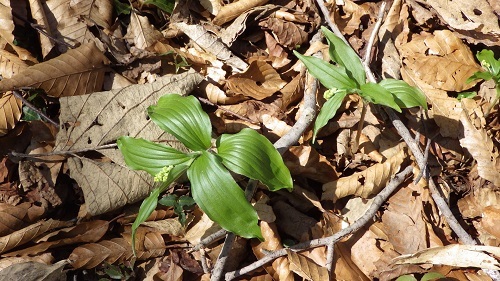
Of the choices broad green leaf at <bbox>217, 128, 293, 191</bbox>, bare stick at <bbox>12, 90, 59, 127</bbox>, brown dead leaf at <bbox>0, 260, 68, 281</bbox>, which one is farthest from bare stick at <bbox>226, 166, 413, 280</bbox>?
bare stick at <bbox>12, 90, 59, 127</bbox>

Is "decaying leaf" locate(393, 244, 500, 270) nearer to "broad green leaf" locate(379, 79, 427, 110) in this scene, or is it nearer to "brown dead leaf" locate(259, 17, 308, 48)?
"broad green leaf" locate(379, 79, 427, 110)

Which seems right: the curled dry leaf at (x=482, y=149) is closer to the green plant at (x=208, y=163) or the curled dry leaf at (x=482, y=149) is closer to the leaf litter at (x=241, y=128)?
the leaf litter at (x=241, y=128)

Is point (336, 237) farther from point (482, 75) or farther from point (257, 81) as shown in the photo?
point (482, 75)

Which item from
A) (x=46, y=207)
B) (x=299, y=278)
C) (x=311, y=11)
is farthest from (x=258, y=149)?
(x=311, y=11)

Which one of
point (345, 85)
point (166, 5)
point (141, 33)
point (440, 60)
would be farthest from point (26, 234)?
point (440, 60)

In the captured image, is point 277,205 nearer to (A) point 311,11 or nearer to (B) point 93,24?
(A) point 311,11

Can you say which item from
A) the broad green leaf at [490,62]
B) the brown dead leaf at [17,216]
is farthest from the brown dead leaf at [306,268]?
the broad green leaf at [490,62]
